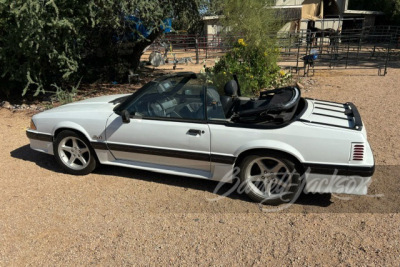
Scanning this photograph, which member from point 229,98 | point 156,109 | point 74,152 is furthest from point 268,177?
point 74,152

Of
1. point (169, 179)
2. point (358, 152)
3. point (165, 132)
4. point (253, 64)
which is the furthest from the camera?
point (253, 64)

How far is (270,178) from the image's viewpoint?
11.0 feet

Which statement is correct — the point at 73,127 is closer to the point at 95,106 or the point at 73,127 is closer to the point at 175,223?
the point at 95,106

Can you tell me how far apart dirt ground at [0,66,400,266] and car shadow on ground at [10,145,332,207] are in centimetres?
1

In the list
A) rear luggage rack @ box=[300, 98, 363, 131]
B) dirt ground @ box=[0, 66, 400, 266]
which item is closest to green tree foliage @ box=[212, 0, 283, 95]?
rear luggage rack @ box=[300, 98, 363, 131]

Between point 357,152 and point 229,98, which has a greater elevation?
point 229,98

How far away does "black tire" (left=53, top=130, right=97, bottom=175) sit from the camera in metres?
4.07

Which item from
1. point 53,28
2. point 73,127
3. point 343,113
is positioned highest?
point 53,28

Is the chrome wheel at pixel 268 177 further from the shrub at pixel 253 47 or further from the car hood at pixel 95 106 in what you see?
the shrub at pixel 253 47

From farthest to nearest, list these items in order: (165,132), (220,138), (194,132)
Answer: (165,132), (194,132), (220,138)

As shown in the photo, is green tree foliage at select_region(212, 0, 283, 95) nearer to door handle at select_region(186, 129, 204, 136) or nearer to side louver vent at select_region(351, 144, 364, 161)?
door handle at select_region(186, 129, 204, 136)

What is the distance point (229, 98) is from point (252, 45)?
5211mm

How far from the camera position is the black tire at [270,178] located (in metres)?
3.22

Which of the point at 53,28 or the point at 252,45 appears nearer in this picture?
the point at 53,28
